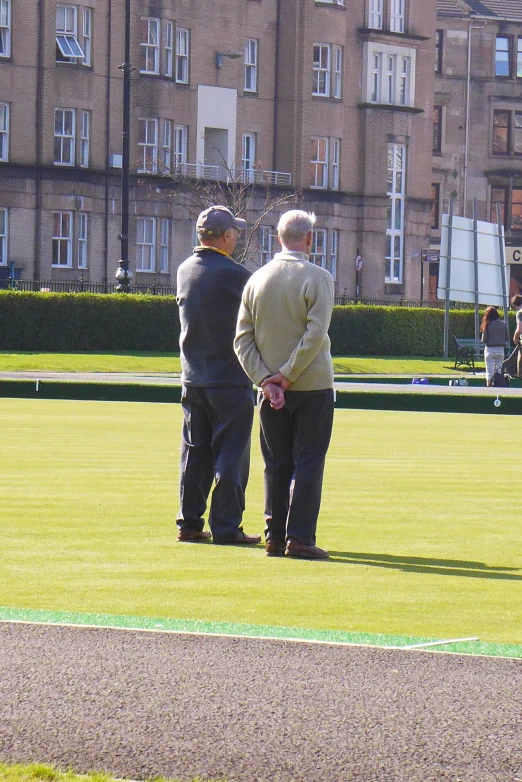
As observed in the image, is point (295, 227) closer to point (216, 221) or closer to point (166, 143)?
point (216, 221)

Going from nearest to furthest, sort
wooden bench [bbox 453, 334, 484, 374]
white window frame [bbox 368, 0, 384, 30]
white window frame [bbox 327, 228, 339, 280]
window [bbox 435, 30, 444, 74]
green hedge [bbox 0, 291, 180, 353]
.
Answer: green hedge [bbox 0, 291, 180, 353] → wooden bench [bbox 453, 334, 484, 374] → white window frame [bbox 327, 228, 339, 280] → white window frame [bbox 368, 0, 384, 30] → window [bbox 435, 30, 444, 74]

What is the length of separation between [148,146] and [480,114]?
24.9 m

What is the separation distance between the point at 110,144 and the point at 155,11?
5067 millimetres

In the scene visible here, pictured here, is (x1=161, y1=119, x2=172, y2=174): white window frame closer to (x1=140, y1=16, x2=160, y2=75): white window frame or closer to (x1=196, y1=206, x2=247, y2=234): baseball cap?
(x1=140, y1=16, x2=160, y2=75): white window frame

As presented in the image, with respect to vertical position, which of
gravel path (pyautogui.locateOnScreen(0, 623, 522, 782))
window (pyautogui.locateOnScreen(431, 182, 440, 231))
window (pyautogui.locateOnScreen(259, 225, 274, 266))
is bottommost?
gravel path (pyautogui.locateOnScreen(0, 623, 522, 782))

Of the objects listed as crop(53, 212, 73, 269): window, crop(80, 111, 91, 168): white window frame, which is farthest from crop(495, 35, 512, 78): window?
crop(53, 212, 73, 269): window

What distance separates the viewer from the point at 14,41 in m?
51.4

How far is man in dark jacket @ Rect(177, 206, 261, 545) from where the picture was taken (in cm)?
843

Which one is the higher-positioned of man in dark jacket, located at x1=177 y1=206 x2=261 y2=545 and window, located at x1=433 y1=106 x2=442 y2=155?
window, located at x1=433 y1=106 x2=442 y2=155

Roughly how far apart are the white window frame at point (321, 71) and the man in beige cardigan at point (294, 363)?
171ft

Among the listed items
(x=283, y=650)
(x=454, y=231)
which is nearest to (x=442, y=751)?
(x=283, y=650)

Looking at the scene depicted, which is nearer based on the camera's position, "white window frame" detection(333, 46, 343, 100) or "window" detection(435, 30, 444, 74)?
"white window frame" detection(333, 46, 343, 100)

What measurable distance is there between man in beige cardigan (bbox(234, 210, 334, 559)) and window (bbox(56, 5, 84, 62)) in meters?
45.9

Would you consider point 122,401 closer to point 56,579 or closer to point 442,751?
point 56,579
